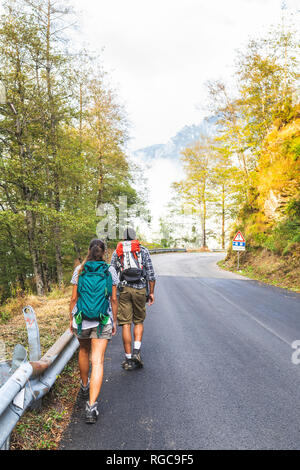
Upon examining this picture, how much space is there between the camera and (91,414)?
3068 mm

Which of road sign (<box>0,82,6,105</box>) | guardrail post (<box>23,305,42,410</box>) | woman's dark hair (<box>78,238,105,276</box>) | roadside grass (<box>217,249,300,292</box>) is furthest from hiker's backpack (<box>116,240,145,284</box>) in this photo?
road sign (<box>0,82,6,105</box>)

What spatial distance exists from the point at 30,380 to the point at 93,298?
1.01 m

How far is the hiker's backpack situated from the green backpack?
1.24 m

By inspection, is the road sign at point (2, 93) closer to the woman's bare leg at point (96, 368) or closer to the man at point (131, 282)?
the man at point (131, 282)

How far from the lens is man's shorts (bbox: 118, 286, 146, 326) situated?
4621mm

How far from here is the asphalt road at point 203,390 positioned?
2.78m

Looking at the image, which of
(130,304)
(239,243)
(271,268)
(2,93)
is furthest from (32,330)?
(239,243)

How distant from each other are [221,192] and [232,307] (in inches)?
1297

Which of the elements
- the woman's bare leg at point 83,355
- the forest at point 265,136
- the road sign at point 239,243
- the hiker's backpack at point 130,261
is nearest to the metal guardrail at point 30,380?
the woman's bare leg at point 83,355

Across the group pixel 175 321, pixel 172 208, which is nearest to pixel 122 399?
pixel 175 321

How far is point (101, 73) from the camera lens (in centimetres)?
1958

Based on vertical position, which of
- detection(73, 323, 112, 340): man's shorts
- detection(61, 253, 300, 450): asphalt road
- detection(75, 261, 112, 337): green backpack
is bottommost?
detection(61, 253, 300, 450): asphalt road

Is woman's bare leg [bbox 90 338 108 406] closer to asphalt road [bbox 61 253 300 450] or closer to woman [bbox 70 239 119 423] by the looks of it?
woman [bbox 70 239 119 423]

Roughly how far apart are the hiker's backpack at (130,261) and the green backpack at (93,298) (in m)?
1.24
